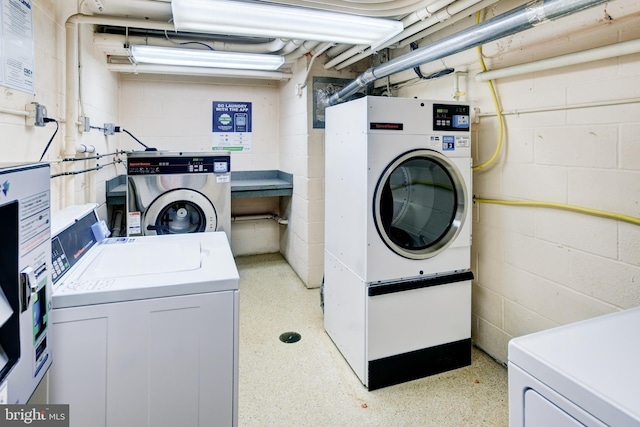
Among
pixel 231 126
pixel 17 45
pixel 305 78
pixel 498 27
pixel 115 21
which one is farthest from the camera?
pixel 231 126

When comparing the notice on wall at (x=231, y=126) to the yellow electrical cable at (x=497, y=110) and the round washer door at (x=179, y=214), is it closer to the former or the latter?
the round washer door at (x=179, y=214)

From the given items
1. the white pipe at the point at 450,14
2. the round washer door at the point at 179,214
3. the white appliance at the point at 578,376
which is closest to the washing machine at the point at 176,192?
the round washer door at the point at 179,214

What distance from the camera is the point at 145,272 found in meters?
1.54

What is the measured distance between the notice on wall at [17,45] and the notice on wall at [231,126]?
8.96 ft

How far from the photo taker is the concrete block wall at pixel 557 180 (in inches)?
68.7

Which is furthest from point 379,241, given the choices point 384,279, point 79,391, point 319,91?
point 319,91

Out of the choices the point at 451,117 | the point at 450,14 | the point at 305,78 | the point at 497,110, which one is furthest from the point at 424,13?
the point at 305,78

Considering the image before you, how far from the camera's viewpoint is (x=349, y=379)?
2.39 metres

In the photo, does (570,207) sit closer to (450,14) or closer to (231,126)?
(450,14)

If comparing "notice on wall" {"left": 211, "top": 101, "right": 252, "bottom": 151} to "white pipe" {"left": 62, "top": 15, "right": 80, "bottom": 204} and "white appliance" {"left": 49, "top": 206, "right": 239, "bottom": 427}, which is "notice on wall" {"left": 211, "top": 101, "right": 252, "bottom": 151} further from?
"white appliance" {"left": 49, "top": 206, "right": 239, "bottom": 427}

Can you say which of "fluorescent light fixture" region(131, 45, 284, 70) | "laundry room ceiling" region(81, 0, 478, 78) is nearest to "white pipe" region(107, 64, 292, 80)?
"laundry room ceiling" region(81, 0, 478, 78)

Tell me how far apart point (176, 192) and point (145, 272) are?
199 centimetres

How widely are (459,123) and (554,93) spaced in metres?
0.52

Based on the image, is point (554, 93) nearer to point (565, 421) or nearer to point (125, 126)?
point (565, 421)
